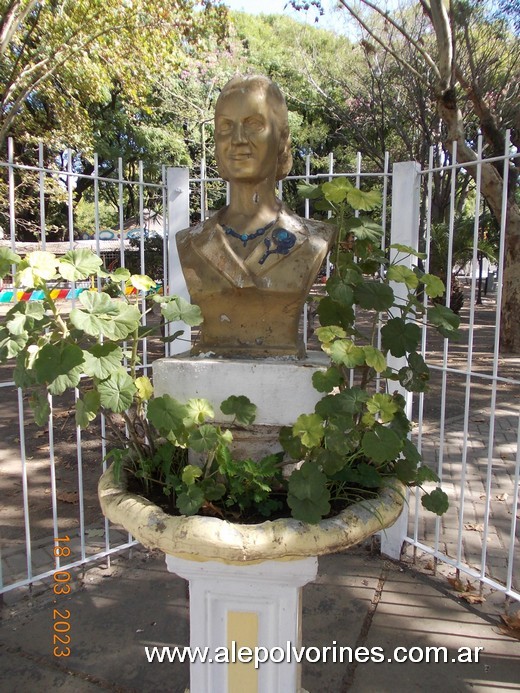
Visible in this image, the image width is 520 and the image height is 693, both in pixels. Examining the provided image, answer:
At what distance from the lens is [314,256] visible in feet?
5.50

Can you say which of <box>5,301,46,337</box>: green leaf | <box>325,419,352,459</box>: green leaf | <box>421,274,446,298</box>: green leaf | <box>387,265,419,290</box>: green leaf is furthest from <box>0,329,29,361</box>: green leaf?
<box>421,274,446,298</box>: green leaf

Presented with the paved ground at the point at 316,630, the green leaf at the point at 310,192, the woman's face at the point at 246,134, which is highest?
the woman's face at the point at 246,134

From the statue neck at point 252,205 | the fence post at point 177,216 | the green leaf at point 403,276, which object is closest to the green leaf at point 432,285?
the green leaf at point 403,276

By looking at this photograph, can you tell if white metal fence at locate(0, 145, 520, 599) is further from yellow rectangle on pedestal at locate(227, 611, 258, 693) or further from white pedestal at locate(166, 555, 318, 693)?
yellow rectangle on pedestal at locate(227, 611, 258, 693)

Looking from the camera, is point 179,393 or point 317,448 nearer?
point 317,448

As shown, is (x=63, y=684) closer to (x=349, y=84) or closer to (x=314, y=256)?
(x=314, y=256)

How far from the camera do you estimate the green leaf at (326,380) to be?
4.80 ft

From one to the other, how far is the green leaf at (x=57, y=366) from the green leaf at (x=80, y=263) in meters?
0.21

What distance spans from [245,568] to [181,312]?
2.49ft

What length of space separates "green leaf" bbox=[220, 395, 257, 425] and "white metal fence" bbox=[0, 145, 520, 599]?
1.74ft

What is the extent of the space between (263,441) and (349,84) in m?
12.7

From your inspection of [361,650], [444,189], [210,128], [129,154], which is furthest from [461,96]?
[361,650]

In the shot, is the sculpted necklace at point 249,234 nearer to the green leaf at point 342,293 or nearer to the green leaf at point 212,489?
the green leaf at point 342,293

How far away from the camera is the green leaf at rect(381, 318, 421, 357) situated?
5.08 ft
